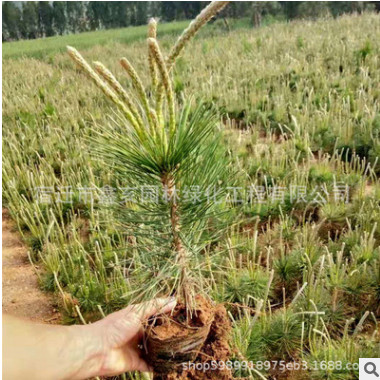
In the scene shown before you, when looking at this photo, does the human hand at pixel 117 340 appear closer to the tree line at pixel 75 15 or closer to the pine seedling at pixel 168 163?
the pine seedling at pixel 168 163

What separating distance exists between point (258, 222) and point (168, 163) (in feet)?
5.26

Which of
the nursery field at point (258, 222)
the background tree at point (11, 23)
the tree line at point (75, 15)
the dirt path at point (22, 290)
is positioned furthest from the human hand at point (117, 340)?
the background tree at point (11, 23)

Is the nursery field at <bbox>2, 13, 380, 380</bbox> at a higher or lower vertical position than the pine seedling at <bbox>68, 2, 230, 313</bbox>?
lower

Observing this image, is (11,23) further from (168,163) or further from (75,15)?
(168,163)

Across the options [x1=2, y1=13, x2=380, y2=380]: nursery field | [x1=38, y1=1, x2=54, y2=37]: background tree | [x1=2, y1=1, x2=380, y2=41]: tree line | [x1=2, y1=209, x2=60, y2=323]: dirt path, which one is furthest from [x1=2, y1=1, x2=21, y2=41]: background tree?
[x1=2, y1=209, x2=60, y2=323]: dirt path

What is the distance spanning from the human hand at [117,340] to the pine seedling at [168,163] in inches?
2.7

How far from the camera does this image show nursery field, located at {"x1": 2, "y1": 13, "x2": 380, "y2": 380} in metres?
1.36

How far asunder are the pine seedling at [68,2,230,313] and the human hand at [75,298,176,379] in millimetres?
68

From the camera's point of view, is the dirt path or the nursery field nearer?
the nursery field

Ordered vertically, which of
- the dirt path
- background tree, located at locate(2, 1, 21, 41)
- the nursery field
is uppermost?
background tree, located at locate(2, 1, 21, 41)

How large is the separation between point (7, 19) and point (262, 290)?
43595mm

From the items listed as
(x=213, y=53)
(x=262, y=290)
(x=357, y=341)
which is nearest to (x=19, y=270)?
(x=262, y=290)

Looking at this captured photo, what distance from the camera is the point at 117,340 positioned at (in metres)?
1.26

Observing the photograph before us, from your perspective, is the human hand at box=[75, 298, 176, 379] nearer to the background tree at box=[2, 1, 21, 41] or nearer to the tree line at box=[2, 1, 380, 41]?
the tree line at box=[2, 1, 380, 41]
